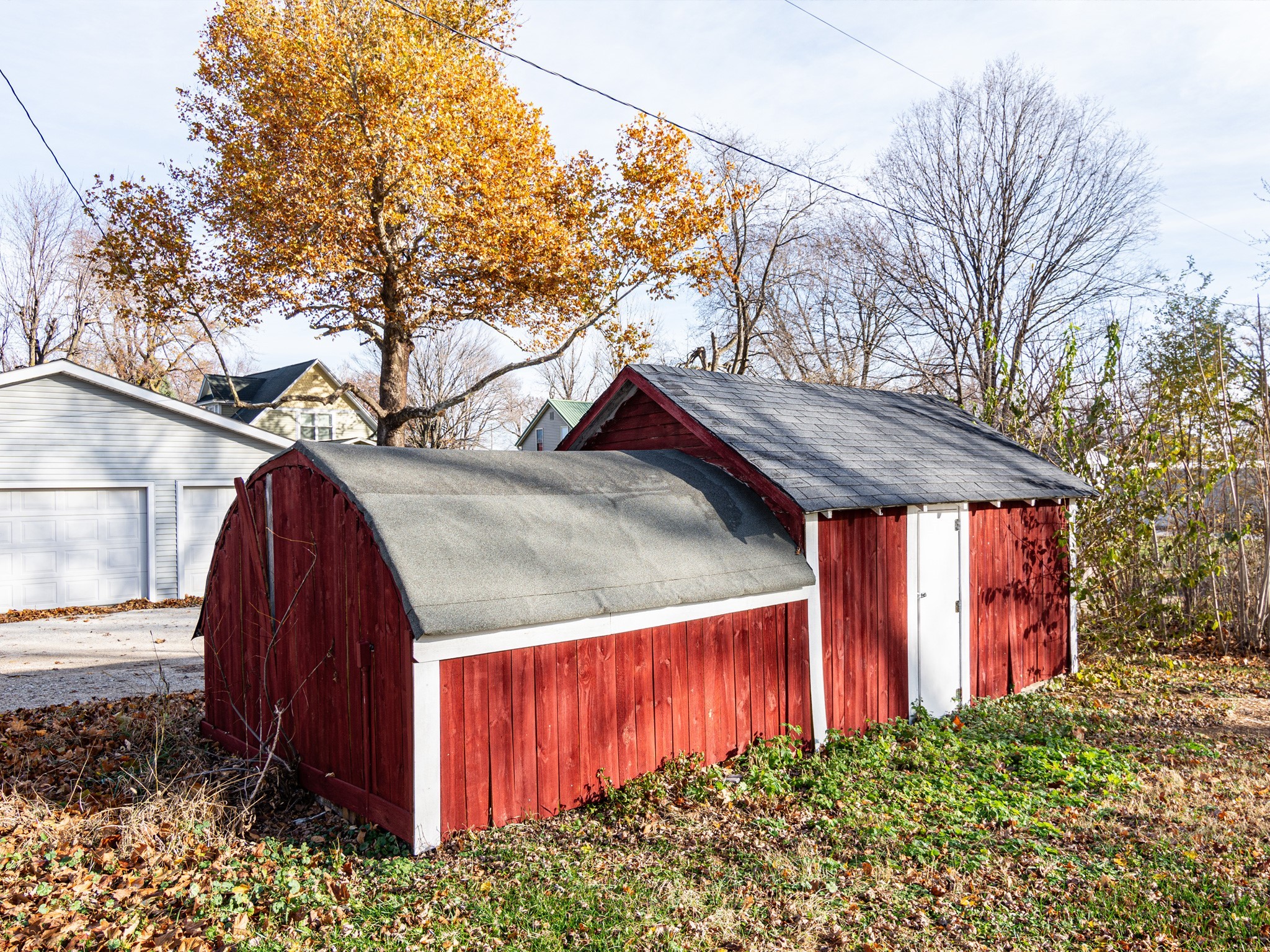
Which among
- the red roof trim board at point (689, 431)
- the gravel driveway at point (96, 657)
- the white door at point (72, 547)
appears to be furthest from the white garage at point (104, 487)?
the red roof trim board at point (689, 431)

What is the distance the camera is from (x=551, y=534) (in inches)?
235

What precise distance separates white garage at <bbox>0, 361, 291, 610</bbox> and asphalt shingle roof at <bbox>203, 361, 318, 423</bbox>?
681 inches

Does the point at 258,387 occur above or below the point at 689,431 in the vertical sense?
above

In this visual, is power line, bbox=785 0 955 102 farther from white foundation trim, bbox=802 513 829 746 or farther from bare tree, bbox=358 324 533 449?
bare tree, bbox=358 324 533 449

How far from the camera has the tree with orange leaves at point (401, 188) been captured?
1670 cm

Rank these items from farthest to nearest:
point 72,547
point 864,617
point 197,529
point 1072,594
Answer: point 197,529 → point 72,547 → point 1072,594 → point 864,617

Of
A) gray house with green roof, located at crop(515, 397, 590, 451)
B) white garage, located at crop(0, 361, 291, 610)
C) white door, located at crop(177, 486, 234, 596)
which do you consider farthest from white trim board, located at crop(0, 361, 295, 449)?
gray house with green roof, located at crop(515, 397, 590, 451)

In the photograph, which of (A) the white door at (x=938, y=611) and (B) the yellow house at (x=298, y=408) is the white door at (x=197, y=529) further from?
(B) the yellow house at (x=298, y=408)

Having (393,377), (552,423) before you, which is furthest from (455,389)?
(393,377)

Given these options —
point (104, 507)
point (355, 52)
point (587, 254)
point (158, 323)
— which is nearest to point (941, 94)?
point (587, 254)

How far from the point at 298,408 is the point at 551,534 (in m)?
31.9

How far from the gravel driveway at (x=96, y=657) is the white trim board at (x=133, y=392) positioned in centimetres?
388

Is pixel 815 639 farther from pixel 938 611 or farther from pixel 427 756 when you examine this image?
pixel 427 756

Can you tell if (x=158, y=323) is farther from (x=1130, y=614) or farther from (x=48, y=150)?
(x=1130, y=614)
